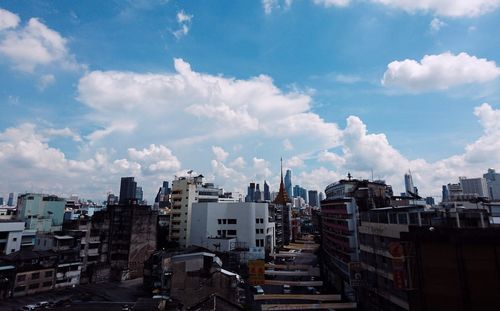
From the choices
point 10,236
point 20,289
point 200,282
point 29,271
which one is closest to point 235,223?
point 29,271

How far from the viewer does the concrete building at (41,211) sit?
7869 centimetres

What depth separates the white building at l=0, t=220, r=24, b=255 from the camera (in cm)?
6103

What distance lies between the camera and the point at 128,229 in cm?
7081

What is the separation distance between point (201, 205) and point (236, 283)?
5360 centimetres

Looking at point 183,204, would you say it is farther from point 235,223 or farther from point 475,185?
point 475,185

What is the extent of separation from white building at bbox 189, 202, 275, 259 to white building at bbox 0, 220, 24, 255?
39.3 metres

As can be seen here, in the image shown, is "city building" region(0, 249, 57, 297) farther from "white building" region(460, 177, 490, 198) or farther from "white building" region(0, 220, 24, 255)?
"white building" region(460, 177, 490, 198)

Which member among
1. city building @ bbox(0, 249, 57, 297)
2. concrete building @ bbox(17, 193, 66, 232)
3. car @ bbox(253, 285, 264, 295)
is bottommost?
car @ bbox(253, 285, 264, 295)

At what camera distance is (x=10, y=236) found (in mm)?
62281

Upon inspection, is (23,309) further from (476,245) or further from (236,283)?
(476,245)

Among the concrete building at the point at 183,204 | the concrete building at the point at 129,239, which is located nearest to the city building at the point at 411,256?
the concrete building at the point at 129,239

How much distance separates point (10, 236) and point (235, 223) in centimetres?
4937

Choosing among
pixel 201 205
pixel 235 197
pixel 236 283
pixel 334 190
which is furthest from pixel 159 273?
pixel 235 197

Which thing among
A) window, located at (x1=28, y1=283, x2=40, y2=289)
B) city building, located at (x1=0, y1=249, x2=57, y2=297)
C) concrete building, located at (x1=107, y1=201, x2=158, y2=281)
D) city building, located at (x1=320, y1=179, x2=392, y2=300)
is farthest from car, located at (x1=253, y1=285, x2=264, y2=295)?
window, located at (x1=28, y1=283, x2=40, y2=289)
